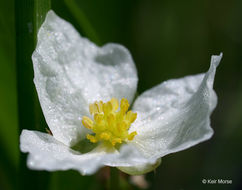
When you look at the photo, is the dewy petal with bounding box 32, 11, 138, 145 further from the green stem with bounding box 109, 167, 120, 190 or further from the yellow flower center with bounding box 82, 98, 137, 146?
the green stem with bounding box 109, 167, 120, 190

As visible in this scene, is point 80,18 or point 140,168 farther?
point 80,18

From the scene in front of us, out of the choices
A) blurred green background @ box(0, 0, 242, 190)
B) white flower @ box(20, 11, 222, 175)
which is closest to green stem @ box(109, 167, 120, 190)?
white flower @ box(20, 11, 222, 175)

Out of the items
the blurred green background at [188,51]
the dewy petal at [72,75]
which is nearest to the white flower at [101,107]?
the dewy petal at [72,75]

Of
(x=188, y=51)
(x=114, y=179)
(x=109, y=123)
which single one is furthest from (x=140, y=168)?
(x=188, y=51)

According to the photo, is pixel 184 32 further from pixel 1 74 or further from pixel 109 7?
pixel 1 74

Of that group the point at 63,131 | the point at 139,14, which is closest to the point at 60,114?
the point at 63,131

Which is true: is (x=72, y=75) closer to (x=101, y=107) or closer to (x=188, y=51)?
(x=101, y=107)

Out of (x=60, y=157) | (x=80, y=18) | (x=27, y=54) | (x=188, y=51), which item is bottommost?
(x=60, y=157)

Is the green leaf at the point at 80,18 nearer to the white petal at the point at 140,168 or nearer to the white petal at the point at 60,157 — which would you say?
the white petal at the point at 60,157

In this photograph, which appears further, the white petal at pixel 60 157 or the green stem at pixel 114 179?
the green stem at pixel 114 179
